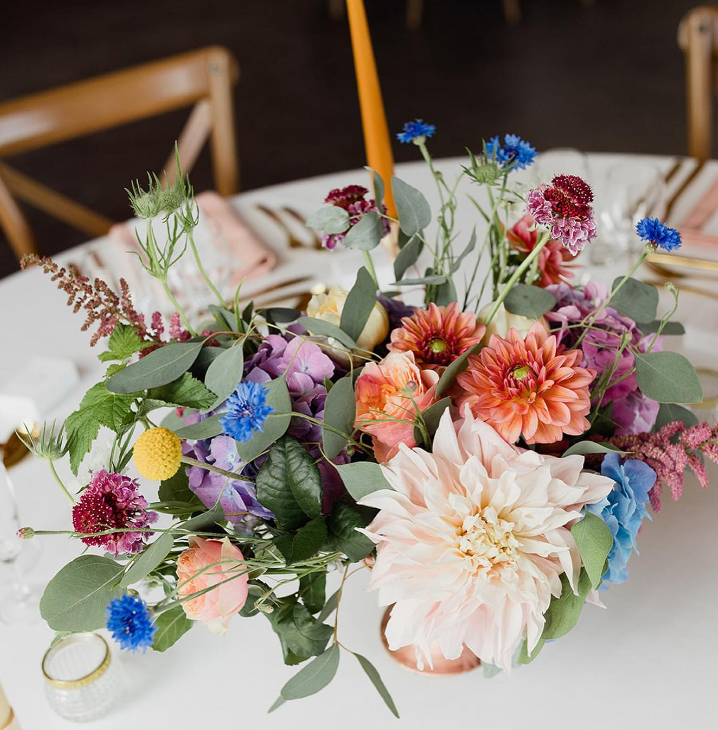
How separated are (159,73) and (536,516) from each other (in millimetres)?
1423

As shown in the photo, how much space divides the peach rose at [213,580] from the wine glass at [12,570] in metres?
0.33

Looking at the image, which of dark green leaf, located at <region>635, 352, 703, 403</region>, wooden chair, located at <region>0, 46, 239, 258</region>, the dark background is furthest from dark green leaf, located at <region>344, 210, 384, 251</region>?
the dark background

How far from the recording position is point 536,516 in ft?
1.83

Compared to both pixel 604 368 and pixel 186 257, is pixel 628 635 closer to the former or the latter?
pixel 604 368

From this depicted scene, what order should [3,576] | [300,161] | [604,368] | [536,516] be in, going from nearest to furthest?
[536,516] < [604,368] < [3,576] < [300,161]

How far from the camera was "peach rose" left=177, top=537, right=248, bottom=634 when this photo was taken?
A: 587 millimetres

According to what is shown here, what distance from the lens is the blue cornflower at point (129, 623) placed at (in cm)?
53

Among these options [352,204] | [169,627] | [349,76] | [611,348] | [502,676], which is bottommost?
[349,76]

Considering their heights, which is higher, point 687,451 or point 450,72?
point 687,451

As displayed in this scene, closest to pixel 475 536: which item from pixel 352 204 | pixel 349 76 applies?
pixel 352 204

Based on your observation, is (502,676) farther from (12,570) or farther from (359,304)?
(12,570)

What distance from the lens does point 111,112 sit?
1.75 meters

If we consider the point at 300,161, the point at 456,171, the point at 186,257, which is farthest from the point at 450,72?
the point at 186,257

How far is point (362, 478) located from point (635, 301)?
0.26 meters
